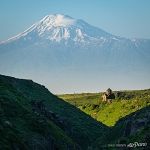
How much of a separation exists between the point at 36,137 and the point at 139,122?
22.0 meters

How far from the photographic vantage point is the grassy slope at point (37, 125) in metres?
107

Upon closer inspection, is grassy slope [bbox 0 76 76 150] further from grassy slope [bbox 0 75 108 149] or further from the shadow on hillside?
the shadow on hillside

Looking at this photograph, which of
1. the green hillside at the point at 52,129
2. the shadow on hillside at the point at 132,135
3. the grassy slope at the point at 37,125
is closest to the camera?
the shadow on hillside at the point at 132,135

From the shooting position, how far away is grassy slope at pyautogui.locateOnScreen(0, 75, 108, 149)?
10669 cm

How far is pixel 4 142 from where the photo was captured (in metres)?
92.9

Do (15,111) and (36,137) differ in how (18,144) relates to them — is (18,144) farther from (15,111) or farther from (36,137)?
(15,111)

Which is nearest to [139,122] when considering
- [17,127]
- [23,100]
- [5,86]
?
[17,127]

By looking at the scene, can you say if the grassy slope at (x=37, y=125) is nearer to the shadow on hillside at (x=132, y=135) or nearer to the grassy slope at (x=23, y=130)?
the grassy slope at (x=23, y=130)

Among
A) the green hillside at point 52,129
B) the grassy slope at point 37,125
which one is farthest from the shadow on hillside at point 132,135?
the grassy slope at point 37,125

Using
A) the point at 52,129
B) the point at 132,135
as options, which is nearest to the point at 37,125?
the point at 52,129

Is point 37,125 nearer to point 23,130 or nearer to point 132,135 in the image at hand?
point 23,130

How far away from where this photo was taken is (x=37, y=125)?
122 metres

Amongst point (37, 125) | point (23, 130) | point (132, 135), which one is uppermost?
point (37, 125)

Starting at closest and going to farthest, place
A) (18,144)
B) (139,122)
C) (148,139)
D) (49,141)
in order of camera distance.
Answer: (148,139)
(18,144)
(139,122)
(49,141)
